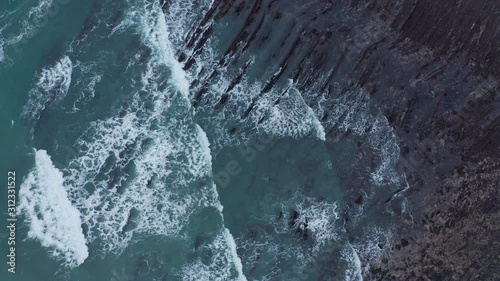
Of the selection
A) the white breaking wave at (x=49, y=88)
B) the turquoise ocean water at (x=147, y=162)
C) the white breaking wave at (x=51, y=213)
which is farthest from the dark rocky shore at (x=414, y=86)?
the white breaking wave at (x=51, y=213)

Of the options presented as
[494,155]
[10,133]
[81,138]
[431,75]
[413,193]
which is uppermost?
[431,75]

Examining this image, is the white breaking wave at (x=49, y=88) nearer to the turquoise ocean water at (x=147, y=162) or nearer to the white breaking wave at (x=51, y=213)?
the turquoise ocean water at (x=147, y=162)

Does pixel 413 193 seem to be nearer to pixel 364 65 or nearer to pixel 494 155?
pixel 494 155

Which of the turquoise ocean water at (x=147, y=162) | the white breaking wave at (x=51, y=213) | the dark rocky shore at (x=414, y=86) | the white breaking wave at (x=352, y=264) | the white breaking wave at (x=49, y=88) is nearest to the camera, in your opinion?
the white breaking wave at (x=51, y=213)

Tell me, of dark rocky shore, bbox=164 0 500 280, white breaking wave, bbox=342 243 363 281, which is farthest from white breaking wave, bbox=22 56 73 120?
white breaking wave, bbox=342 243 363 281

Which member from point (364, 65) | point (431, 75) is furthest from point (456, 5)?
point (364, 65)

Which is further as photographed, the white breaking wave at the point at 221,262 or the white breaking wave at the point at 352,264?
the white breaking wave at the point at 352,264
